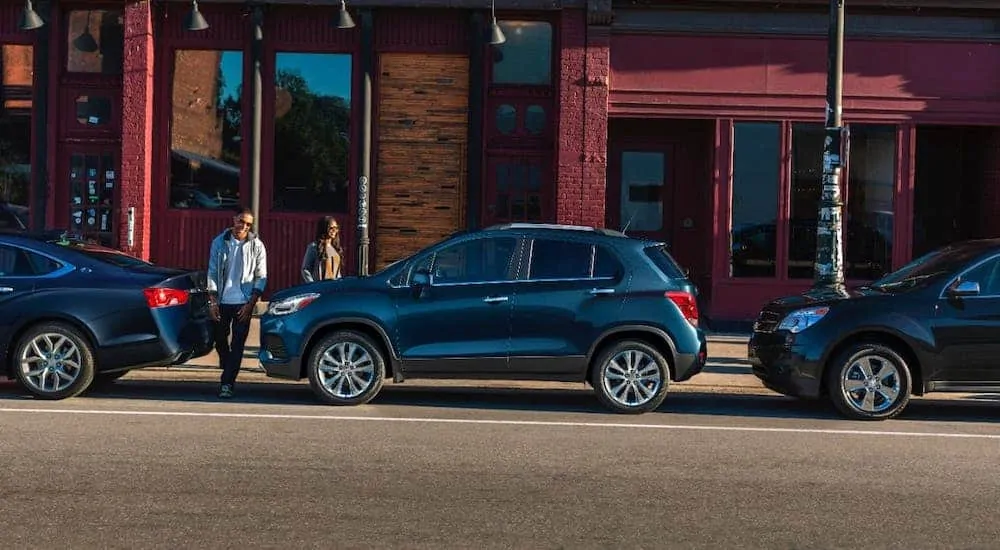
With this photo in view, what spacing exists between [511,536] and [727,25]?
1128cm

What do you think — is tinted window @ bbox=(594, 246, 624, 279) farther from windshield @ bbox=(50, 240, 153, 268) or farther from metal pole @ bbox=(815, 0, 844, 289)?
windshield @ bbox=(50, 240, 153, 268)

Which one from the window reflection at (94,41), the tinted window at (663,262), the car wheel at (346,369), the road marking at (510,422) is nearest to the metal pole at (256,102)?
the window reflection at (94,41)

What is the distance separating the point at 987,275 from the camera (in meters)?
9.38

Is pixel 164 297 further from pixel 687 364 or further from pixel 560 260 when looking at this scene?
pixel 687 364

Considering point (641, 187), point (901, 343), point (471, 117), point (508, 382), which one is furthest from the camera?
point (641, 187)

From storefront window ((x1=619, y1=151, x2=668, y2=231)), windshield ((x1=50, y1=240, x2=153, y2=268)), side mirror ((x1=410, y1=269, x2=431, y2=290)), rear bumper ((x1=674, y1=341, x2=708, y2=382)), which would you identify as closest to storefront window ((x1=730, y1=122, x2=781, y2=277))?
storefront window ((x1=619, y1=151, x2=668, y2=231))

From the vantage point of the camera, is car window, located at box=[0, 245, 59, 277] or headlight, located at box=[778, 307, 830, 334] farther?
car window, located at box=[0, 245, 59, 277]

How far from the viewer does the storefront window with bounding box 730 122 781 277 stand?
15.2m

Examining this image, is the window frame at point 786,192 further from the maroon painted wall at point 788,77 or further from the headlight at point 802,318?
the headlight at point 802,318

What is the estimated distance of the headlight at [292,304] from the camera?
9.48 m

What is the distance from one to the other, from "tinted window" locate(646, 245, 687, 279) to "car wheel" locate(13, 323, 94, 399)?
514 centimetres

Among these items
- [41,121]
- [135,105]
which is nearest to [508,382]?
[135,105]

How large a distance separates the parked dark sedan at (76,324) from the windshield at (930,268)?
6770 mm

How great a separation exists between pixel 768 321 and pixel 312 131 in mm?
8256
